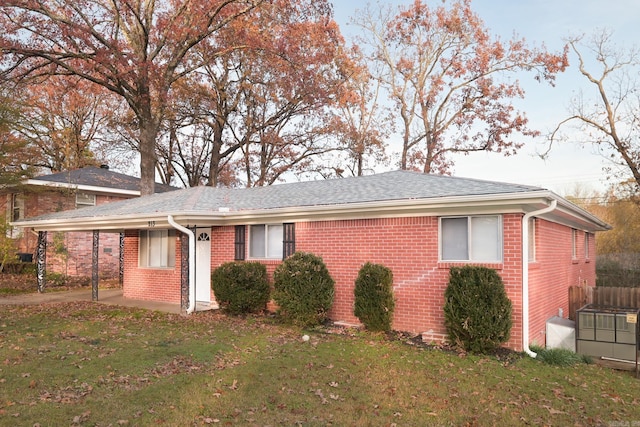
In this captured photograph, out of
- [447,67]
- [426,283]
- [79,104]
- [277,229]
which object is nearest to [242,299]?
[277,229]

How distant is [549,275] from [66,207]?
2016cm

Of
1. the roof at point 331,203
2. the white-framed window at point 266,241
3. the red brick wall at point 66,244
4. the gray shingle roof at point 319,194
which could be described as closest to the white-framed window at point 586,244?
the roof at point 331,203

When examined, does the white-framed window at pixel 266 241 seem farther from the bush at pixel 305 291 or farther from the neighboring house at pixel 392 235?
the bush at pixel 305 291

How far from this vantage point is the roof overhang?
8742 millimetres

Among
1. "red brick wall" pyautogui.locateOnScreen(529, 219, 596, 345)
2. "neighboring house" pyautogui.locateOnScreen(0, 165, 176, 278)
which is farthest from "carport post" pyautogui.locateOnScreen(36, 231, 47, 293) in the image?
"red brick wall" pyautogui.locateOnScreen(529, 219, 596, 345)

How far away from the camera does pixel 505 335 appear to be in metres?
8.29

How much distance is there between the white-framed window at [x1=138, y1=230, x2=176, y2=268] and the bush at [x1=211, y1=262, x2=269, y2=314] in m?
3.56

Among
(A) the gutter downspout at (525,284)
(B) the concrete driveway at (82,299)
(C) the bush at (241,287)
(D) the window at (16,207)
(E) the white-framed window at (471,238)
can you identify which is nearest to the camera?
(A) the gutter downspout at (525,284)

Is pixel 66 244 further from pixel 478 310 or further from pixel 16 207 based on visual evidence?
pixel 478 310

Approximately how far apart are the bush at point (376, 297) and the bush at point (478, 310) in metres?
1.36

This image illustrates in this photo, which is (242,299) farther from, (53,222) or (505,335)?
(53,222)

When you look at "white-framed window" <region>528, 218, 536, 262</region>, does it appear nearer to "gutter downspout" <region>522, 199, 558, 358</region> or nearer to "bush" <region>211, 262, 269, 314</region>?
"gutter downspout" <region>522, 199, 558, 358</region>

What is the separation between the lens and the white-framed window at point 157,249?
15041 millimetres

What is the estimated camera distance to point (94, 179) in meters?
22.7
